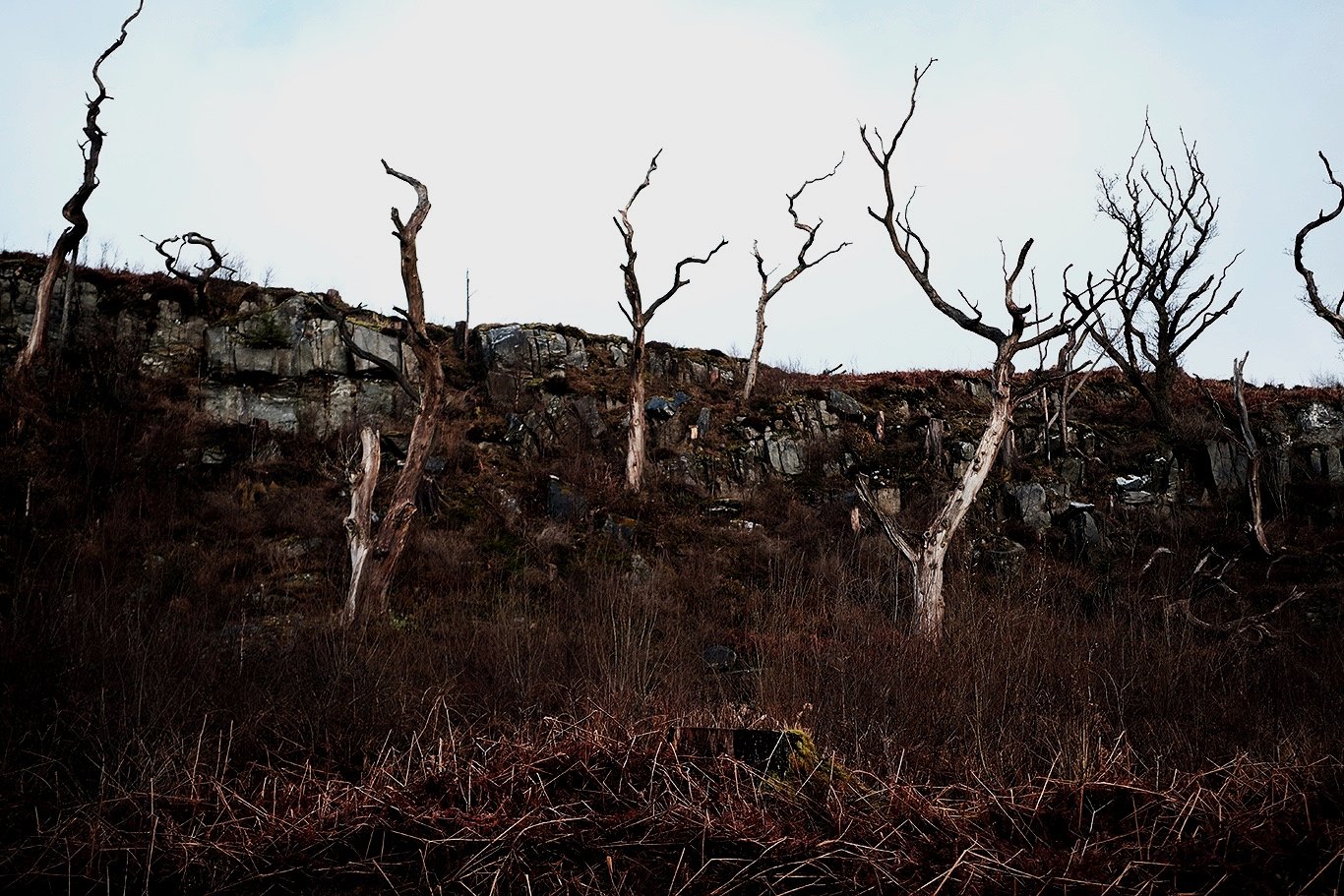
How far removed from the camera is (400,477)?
10719 mm

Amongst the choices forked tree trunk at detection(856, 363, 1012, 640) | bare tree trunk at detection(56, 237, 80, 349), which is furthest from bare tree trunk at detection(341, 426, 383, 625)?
bare tree trunk at detection(56, 237, 80, 349)

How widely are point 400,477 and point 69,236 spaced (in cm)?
1142

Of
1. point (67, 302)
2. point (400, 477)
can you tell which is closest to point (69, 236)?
point (67, 302)

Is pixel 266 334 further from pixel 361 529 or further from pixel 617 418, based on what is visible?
pixel 361 529

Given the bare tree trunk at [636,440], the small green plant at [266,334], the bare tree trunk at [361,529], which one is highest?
the small green plant at [266,334]

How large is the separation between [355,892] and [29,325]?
1926 cm

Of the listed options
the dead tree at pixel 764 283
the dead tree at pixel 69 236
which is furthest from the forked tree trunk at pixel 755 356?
the dead tree at pixel 69 236

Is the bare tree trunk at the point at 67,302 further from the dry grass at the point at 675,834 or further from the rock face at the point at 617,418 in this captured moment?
the dry grass at the point at 675,834

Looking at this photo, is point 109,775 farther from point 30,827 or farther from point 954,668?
point 954,668

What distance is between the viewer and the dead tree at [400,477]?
33.6ft

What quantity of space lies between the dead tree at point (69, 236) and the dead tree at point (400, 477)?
9.46m

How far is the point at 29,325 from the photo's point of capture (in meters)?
16.6

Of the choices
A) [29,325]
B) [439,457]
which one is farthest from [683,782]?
[29,325]

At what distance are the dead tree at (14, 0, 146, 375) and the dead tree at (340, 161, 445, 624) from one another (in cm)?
946
